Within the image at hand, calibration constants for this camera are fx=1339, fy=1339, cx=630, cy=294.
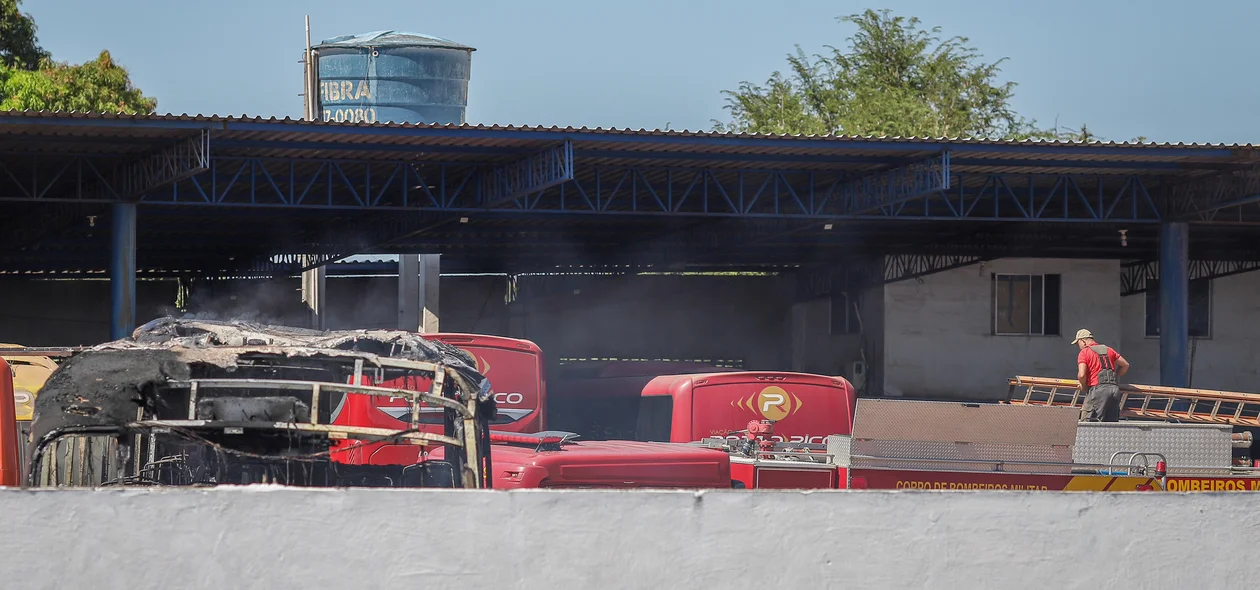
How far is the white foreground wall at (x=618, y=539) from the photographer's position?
18.5 feet

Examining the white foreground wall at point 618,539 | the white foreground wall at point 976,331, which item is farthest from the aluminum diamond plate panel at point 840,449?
the white foreground wall at point 976,331

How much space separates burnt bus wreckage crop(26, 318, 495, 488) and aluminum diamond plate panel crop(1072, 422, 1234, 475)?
19.9 feet

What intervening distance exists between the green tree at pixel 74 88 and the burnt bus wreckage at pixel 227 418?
1116 inches

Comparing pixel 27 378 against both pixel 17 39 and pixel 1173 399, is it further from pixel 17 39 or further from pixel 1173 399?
pixel 17 39

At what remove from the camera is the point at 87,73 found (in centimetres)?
4097

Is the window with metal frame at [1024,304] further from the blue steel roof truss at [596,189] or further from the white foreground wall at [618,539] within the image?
the white foreground wall at [618,539]

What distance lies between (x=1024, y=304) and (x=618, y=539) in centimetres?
2677

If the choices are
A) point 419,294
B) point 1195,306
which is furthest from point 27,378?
point 1195,306

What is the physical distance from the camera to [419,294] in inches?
1229

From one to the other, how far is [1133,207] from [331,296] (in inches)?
862

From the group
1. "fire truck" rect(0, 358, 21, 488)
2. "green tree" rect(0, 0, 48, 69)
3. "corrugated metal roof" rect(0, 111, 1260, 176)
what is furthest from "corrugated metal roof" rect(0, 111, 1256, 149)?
"green tree" rect(0, 0, 48, 69)

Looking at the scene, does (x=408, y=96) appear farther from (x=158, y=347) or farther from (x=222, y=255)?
(x=158, y=347)

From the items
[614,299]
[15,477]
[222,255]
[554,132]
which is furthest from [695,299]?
[15,477]

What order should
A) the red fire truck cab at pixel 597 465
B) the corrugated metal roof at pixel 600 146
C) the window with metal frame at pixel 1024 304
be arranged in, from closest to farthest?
the red fire truck cab at pixel 597 465, the corrugated metal roof at pixel 600 146, the window with metal frame at pixel 1024 304
